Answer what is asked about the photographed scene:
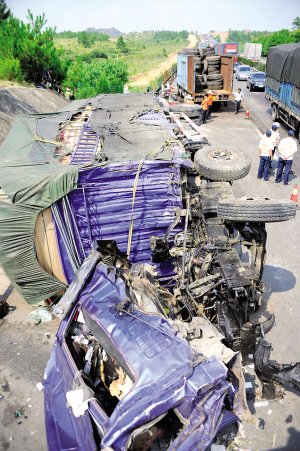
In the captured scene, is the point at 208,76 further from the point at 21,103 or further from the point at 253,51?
the point at 253,51

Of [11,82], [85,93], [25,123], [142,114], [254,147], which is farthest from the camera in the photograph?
[85,93]

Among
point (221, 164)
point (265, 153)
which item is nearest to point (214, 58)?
point (265, 153)

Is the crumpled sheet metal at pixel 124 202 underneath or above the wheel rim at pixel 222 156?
underneath

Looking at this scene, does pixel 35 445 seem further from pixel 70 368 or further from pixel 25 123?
pixel 25 123

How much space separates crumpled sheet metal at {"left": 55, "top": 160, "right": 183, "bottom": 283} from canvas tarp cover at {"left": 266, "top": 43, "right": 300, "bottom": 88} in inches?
350

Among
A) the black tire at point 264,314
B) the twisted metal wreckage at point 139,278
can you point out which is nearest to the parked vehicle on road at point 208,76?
the twisted metal wreckage at point 139,278

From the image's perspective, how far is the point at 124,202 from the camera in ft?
16.9

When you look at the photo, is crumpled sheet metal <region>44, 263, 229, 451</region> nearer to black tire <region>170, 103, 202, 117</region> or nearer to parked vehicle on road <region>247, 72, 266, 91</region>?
black tire <region>170, 103, 202, 117</region>

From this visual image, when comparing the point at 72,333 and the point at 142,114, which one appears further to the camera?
the point at 142,114

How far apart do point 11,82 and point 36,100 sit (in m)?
2.51

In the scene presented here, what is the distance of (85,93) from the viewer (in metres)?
19.1

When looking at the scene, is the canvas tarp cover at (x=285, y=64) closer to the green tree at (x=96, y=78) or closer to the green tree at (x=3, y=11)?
the green tree at (x=96, y=78)

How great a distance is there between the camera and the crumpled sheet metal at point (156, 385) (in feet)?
7.36

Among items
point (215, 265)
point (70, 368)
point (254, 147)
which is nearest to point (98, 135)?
point (215, 265)
